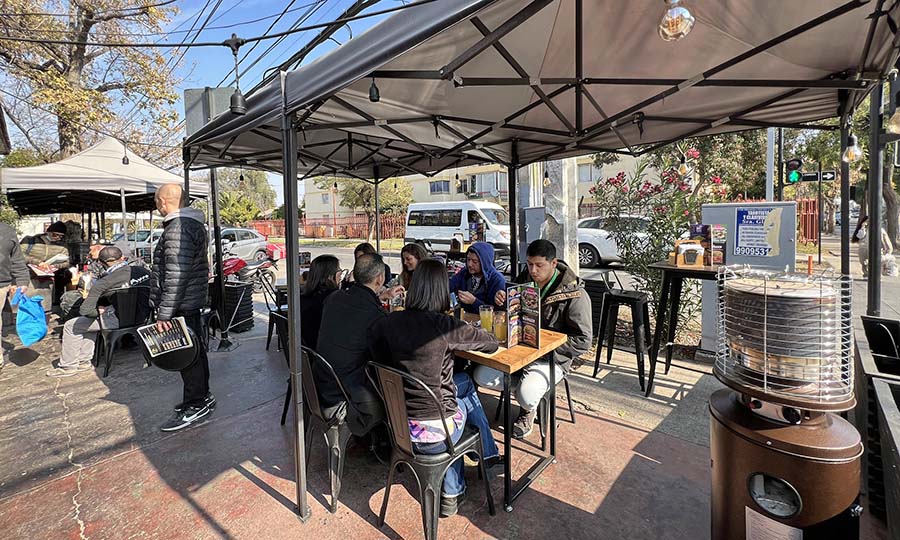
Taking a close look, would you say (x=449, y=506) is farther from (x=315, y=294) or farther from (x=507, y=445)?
(x=315, y=294)

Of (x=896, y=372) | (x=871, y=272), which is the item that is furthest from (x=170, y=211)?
(x=871, y=272)

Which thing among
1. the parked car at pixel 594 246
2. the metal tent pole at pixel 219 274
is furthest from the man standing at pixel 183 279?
the parked car at pixel 594 246

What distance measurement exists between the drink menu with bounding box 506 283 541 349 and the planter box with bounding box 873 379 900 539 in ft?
4.40

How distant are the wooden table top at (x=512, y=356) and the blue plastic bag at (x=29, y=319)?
5155 mm

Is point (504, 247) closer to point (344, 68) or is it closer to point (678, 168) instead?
point (678, 168)

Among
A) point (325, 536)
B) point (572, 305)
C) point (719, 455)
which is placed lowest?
point (325, 536)

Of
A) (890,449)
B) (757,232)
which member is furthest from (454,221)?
(890,449)

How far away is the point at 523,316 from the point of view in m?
2.37

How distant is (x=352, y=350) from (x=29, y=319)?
473cm

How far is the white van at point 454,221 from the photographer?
13.2 meters

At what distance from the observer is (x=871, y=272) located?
3059 mm

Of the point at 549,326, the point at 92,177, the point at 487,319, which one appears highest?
the point at 92,177

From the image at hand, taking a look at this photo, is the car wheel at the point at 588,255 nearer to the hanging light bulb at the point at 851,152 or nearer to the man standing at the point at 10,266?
the hanging light bulb at the point at 851,152

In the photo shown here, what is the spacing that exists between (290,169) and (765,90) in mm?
3148
